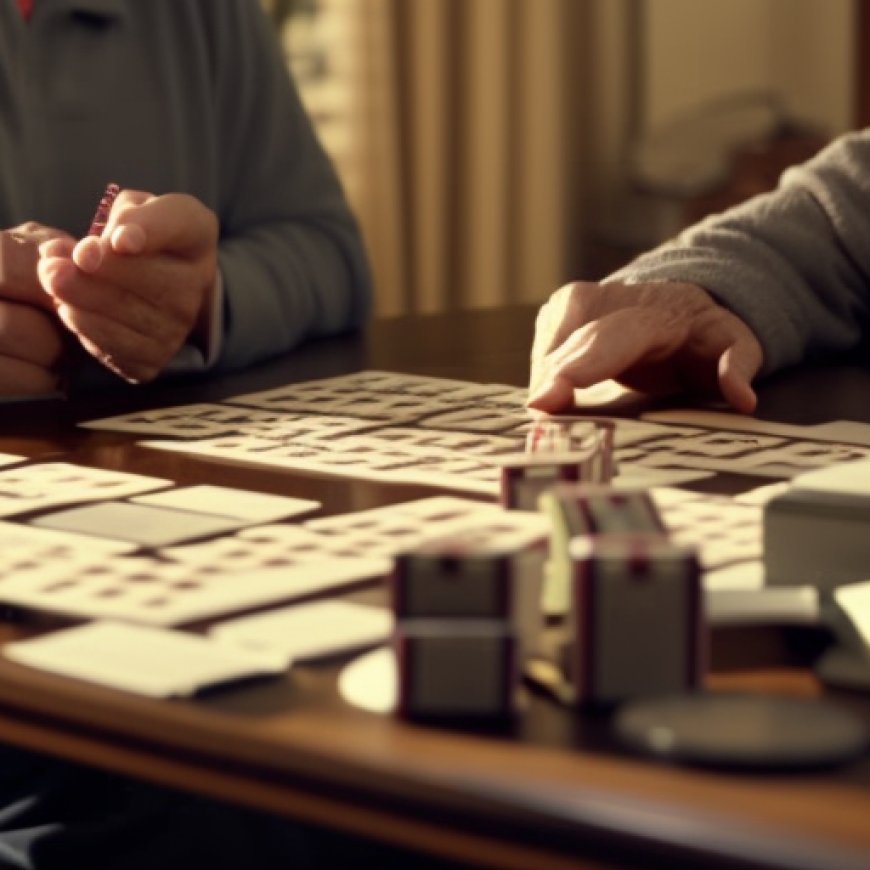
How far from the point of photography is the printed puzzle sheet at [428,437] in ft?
3.46

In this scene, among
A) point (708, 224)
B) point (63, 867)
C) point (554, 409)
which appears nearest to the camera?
point (63, 867)

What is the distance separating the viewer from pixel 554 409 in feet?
4.13

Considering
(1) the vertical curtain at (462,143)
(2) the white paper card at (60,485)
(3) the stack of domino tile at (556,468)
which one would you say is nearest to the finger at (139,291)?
(2) the white paper card at (60,485)

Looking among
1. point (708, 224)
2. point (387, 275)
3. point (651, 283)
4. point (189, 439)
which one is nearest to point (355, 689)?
point (189, 439)

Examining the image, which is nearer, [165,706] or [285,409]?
[165,706]

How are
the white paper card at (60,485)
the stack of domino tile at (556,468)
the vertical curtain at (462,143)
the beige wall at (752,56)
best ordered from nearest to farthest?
the stack of domino tile at (556,468) → the white paper card at (60,485) → the vertical curtain at (462,143) → the beige wall at (752,56)

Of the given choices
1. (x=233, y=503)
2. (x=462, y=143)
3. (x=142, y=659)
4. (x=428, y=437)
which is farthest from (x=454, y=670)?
(x=462, y=143)

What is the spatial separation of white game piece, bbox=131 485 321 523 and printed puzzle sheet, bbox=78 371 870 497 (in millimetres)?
80

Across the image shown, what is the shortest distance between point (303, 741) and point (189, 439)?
61 cm

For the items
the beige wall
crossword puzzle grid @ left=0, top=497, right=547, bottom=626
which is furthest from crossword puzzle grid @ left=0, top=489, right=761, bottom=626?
the beige wall

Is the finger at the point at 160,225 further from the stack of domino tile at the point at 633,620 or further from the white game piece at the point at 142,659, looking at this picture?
the stack of domino tile at the point at 633,620

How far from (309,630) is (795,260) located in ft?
3.12

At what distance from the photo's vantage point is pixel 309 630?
27.9 inches

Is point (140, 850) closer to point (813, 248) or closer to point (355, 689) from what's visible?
point (355, 689)
